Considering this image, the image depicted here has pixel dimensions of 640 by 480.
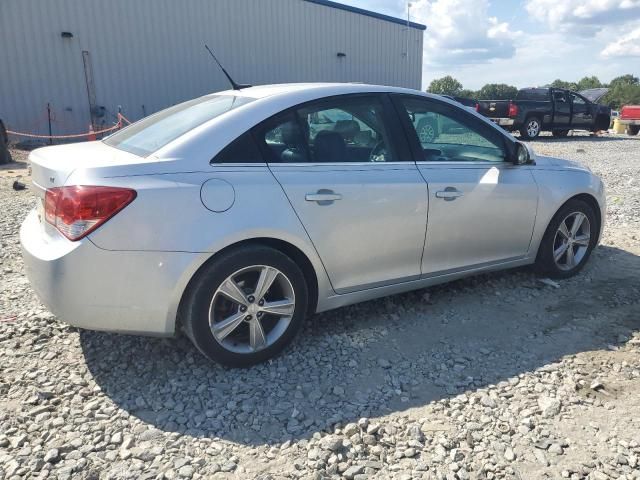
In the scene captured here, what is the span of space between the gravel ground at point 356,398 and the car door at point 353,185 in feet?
1.72

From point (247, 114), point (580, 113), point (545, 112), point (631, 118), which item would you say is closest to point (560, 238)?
point (247, 114)

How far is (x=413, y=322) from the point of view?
12.4 feet

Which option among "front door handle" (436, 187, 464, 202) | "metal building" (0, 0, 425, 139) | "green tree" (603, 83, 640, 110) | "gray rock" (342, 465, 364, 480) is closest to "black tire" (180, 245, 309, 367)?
"gray rock" (342, 465, 364, 480)

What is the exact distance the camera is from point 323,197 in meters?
3.15

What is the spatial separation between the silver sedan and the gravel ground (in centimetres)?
29

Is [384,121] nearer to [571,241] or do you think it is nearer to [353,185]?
[353,185]

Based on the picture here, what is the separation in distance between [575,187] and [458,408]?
2471mm

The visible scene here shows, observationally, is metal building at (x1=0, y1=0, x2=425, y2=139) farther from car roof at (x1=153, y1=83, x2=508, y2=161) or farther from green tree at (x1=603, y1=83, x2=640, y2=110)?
green tree at (x1=603, y1=83, x2=640, y2=110)

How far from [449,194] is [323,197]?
0.99 m

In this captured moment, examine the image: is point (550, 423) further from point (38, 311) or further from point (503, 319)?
point (38, 311)

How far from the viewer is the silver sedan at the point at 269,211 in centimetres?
271

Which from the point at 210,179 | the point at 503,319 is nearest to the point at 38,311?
the point at 210,179

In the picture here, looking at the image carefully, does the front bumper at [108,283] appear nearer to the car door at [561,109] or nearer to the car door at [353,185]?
the car door at [353,185]

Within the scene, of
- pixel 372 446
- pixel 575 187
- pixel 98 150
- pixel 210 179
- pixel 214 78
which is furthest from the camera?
pixel 214 78
